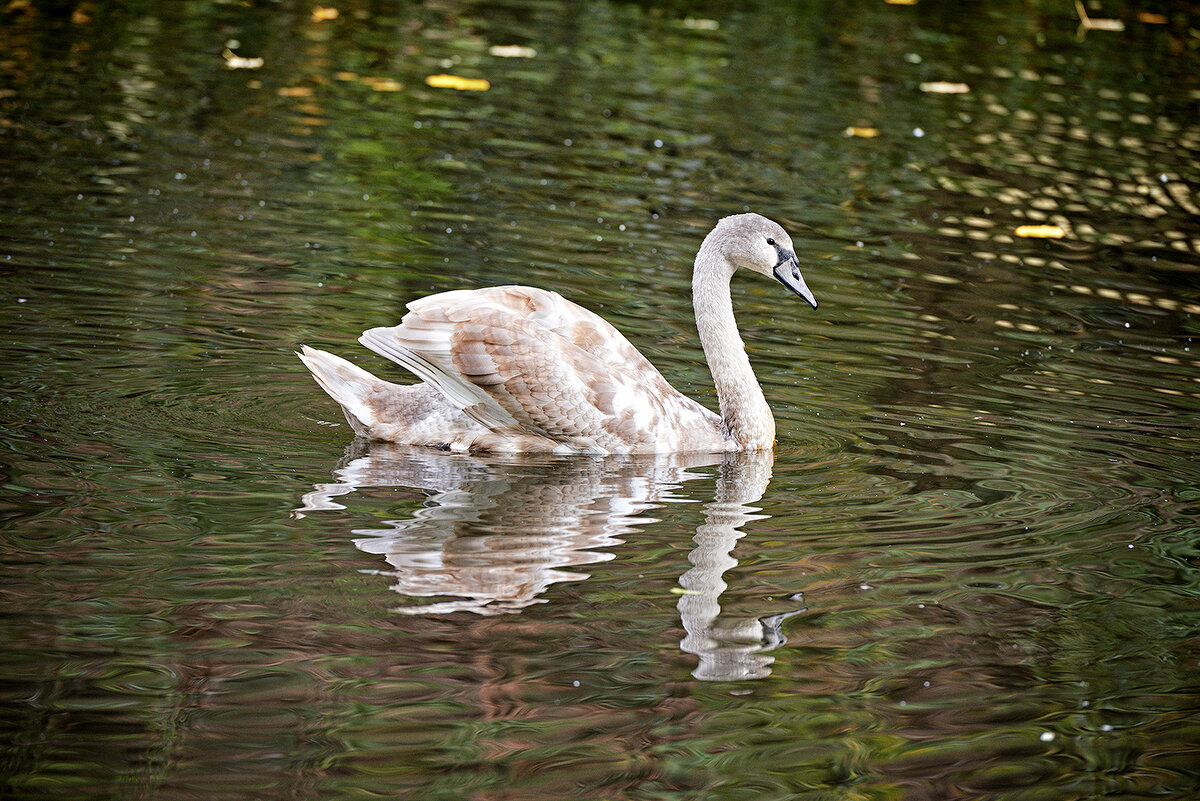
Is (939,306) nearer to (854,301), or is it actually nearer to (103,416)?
(854,301)

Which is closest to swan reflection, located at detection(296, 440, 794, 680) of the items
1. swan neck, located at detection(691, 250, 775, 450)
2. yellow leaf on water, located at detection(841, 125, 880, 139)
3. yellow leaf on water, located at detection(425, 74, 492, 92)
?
swan neck, located at detection(691, 250, 775, 450)

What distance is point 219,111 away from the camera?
1486cm

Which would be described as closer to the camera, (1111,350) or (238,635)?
(238,635)

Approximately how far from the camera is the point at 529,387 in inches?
308

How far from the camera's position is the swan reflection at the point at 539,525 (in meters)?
5.95

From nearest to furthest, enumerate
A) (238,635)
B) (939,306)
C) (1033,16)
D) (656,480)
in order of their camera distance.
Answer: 1. (238,635)
2. (656,480)
3. (939,306)
4. (1033,16)

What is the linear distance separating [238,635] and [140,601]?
47cm

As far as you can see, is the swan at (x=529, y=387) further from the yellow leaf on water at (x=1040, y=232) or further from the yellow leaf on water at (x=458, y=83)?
the yellow leaf on water at (x=458, y=83)

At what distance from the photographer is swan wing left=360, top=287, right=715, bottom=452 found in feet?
25.6

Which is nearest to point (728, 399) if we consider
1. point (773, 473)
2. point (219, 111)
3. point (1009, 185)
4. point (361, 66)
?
point (773, 473)

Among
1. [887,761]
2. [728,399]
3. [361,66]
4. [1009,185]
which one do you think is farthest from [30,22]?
[887,761]

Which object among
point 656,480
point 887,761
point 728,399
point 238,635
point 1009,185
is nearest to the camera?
point 887,761

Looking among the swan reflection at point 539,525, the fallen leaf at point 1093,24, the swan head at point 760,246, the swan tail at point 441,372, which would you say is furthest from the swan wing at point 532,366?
the fallen leaf at point 1093,24

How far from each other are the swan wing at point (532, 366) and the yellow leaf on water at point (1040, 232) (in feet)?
19.8
